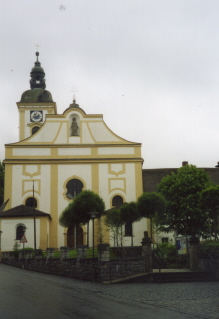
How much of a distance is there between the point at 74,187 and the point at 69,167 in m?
2.17

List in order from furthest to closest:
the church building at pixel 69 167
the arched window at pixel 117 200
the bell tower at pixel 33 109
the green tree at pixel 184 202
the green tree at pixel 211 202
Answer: the bell tower at pixel 33 109, the arched window at pixel 117 200, the church building at pixel 69 167, the green tree at pixel 184 202, the green tree at pixel 211 202

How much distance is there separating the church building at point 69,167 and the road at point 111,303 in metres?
28.7

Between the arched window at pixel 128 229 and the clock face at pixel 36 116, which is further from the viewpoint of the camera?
the clock face at pixel 36 116

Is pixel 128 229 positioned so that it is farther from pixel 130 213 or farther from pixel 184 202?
pixel 130 213

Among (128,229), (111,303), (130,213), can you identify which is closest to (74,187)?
(128,229)

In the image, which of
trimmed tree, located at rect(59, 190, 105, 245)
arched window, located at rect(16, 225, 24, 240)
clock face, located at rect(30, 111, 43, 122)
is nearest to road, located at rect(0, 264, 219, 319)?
trimmed tree, located at rect(59, 190, 105, 245)

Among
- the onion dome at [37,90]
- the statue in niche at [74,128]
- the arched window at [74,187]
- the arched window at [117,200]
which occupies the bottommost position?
the arched window at [117,200]

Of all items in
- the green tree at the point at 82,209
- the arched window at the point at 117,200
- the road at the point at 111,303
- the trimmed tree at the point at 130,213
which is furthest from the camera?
the arched window at the point at 117,200

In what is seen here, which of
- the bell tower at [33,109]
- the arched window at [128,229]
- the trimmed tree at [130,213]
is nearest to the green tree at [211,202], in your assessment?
the trimmed tree at [130,213]

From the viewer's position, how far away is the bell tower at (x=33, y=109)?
55.2 m

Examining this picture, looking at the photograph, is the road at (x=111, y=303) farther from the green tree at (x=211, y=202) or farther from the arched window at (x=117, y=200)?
the arched window at (x=117, y=200)

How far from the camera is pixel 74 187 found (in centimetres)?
4772

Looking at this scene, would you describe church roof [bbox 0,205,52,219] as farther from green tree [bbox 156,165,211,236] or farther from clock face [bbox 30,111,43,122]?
clock face [bbox 30,111,43,122]

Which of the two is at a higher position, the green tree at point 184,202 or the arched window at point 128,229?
the green tree at point 184,202
